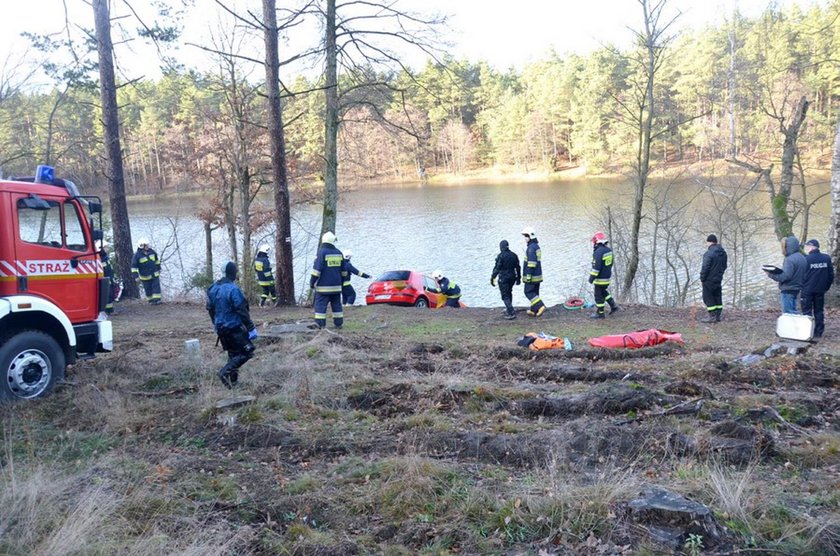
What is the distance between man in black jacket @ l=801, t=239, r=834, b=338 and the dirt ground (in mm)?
802

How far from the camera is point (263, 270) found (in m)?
16.8

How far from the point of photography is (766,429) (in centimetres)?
571

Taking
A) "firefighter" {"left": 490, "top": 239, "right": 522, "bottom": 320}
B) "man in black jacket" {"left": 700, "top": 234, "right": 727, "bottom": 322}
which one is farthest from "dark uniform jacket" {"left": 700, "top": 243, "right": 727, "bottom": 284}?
"firefighter" {"left": 490, "top": 239, "right": 522, "bottom": 320}

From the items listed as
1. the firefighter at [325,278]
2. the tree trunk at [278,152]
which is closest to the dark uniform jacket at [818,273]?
the firefighter at [325,278]

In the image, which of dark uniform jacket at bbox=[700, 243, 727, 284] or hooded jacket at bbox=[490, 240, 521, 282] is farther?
hooded jacket at bbox=[490, 240, 521, 282]

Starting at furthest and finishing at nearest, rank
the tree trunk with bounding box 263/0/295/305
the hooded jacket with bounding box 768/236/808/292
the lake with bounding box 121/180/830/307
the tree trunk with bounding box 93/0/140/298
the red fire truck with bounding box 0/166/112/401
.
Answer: the lake with bounding box 121/180/830/307, the tree trunk with bounding box 93/0/140/298, the tree trunk with bounding box 263/0/295/305, the hooded jacket with bounding box 768/236/808/292, the red fire truck with bounding box 0/166/112/401

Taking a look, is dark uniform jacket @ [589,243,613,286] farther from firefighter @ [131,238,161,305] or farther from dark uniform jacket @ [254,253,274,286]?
firefighter @ [131,238,161,305]

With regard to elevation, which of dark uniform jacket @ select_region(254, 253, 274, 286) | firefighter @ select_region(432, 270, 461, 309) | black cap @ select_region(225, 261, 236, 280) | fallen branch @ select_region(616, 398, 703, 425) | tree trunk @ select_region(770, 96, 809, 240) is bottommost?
firefighter @ select_region(432, 270, 461, 309)

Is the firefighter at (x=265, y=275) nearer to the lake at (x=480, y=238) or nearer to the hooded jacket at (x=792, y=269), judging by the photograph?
the lake at (x=480, y=238)

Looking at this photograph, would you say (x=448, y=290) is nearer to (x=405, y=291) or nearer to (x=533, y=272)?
(x=405, y=291)

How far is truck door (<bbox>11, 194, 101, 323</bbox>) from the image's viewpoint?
7355 millimetres

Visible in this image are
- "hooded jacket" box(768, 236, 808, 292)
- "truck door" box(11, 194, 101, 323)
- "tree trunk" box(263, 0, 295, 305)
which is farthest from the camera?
"tree trunk" box(263, 0, 295, 305)

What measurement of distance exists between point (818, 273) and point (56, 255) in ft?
37.8

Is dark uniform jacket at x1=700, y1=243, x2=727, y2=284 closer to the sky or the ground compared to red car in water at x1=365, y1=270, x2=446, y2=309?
closer to the sky
